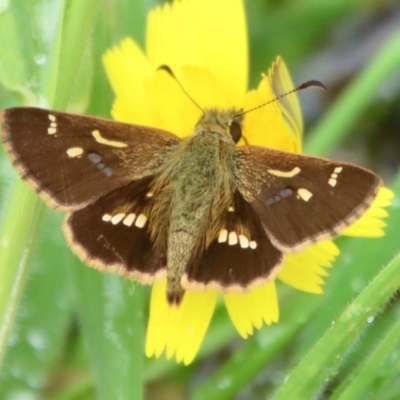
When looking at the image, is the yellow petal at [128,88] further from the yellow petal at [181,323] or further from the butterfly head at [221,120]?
the yellow petal at [181,323]

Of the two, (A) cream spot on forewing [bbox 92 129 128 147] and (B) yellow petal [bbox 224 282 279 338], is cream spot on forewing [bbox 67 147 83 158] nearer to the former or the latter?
(A) cream spot on forewing [bbox 92 129 128 147]

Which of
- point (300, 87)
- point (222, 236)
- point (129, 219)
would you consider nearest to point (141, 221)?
point (129, 219)

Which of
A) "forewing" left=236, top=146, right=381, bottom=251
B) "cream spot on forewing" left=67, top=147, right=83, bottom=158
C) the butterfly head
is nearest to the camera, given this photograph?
"forewing" left=236, top=146, right=381, bottom=251

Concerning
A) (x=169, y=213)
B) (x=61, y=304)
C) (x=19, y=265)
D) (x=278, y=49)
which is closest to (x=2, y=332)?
(x=19, y=265)

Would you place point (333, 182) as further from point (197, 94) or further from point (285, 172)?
point (197, 94)

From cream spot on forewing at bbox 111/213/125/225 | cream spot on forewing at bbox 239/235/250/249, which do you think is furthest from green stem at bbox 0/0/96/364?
cream spot on forewing at bbox 239/235/250/249
